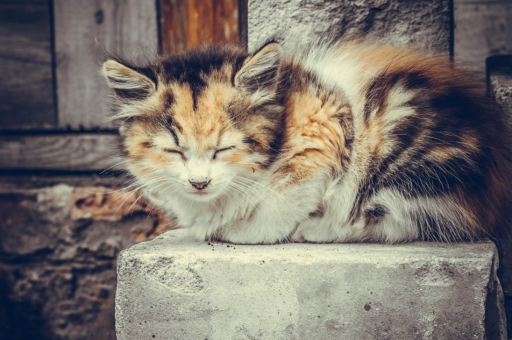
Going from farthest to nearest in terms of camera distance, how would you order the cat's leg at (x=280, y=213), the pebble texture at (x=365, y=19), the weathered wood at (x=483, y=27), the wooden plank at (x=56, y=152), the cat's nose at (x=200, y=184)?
the wooden plank at (x=56, y=152) < the weathered wood at (x=483, y=27) < the pebble texture at (x=365, y=19) < the cat's leg at (x=280, y=213) < the cat's nose at (x=200, y=184)

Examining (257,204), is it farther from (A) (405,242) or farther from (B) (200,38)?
(B) (200,38)

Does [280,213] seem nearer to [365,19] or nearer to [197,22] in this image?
[365,19]

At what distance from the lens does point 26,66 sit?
2.45 metres

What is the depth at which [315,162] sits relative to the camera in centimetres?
146

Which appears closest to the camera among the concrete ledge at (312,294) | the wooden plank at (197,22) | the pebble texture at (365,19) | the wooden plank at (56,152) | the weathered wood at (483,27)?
the concrete ledge at (312,294)

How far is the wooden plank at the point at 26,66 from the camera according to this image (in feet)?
7.88

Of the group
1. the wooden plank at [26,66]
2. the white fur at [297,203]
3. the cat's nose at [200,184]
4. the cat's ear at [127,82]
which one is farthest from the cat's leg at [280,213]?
the wooden plank at [26,66]

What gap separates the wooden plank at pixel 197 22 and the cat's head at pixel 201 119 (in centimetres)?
79

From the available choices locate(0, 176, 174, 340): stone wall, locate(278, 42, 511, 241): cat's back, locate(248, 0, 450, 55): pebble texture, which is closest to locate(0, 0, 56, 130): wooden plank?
locate(0, 176, 174, 340): stone wall

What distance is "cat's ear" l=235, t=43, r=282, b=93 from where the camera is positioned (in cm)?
138

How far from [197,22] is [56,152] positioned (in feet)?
3.54

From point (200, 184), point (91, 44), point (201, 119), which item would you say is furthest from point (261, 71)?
point (91, 44)

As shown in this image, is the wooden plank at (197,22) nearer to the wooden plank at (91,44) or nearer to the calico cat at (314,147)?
the wooden plank at (91,44)

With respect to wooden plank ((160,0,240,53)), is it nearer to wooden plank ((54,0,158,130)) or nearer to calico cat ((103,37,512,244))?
wooden plank ((54,0,158,130))
